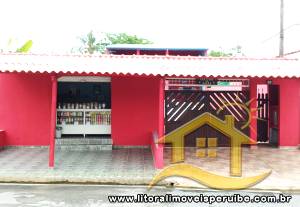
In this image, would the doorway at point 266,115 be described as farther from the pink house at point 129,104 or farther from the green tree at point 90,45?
the green tree at point 90,45

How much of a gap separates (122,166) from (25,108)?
15.9 feet

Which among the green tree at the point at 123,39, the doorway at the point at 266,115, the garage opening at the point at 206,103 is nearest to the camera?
the garage opening at the point at 206,103

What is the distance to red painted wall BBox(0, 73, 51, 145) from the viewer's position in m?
14.0

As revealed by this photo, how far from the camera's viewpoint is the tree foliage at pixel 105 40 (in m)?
44.8

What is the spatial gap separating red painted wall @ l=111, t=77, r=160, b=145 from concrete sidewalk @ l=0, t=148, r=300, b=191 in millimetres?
669

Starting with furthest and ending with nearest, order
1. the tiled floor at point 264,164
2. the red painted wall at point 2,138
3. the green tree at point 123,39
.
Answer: the green tree at point 123,39 → the red painted wall at point 2,138 → the tiled floor at point 264,164

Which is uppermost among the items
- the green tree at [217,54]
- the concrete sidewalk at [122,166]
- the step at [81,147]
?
the green tree at [217,54]

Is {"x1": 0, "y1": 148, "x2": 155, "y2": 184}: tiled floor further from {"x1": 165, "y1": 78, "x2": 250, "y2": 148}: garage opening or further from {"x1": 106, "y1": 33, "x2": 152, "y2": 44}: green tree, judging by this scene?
{"x1": 106, "y1": 33, "x2": 152, "y2": 44}: green tree

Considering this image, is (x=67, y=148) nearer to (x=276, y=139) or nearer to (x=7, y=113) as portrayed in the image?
(x=7, y=113)

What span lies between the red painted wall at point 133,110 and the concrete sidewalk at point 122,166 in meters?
0.67

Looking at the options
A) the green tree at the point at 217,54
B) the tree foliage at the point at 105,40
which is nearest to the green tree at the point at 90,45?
the tree foliage at the point at 105,40

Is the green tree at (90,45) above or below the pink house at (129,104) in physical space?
above

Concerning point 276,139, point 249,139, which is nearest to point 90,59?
point 249,139

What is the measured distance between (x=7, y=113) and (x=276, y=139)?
9533mm
